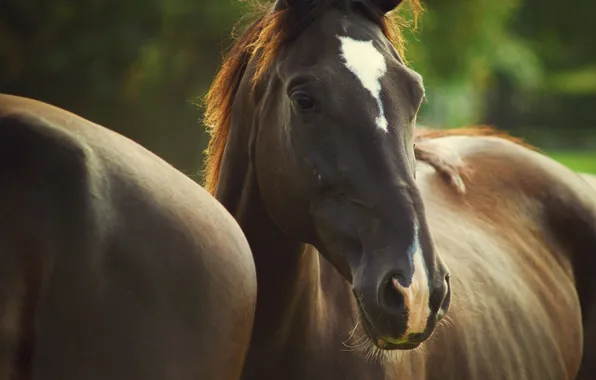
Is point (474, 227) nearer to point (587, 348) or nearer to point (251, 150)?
point (587, 348)

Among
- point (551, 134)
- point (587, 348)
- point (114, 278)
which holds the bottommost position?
point (551, 134)

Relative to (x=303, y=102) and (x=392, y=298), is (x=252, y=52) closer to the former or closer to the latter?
(x=303, y=102)

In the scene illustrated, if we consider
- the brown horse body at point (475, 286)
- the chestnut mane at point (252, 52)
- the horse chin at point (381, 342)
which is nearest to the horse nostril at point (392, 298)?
the horse chin at point (381, 342)

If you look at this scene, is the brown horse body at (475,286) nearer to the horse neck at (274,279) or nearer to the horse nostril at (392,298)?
the horse neck at (274,279)

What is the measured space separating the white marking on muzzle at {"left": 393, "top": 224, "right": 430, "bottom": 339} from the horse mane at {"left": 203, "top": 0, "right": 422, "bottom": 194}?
877mm

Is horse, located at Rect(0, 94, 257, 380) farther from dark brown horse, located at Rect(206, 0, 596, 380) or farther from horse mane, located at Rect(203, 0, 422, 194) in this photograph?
horse mane, located at Rect(203, 0, 422, 194)

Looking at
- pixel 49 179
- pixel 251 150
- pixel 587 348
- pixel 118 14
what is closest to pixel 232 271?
pixel 49 179

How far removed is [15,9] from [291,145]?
32.0ft

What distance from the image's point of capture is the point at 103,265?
1.94 m

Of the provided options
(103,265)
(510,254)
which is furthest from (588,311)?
(103,265)

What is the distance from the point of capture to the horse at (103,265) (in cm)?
189

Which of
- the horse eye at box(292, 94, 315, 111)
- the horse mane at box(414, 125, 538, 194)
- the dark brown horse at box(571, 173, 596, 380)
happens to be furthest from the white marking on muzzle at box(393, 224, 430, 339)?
the dark brown horse at box(571, 173, 596, 380)

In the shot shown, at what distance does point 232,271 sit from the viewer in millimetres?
2158

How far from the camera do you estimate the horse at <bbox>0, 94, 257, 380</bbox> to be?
189cm
